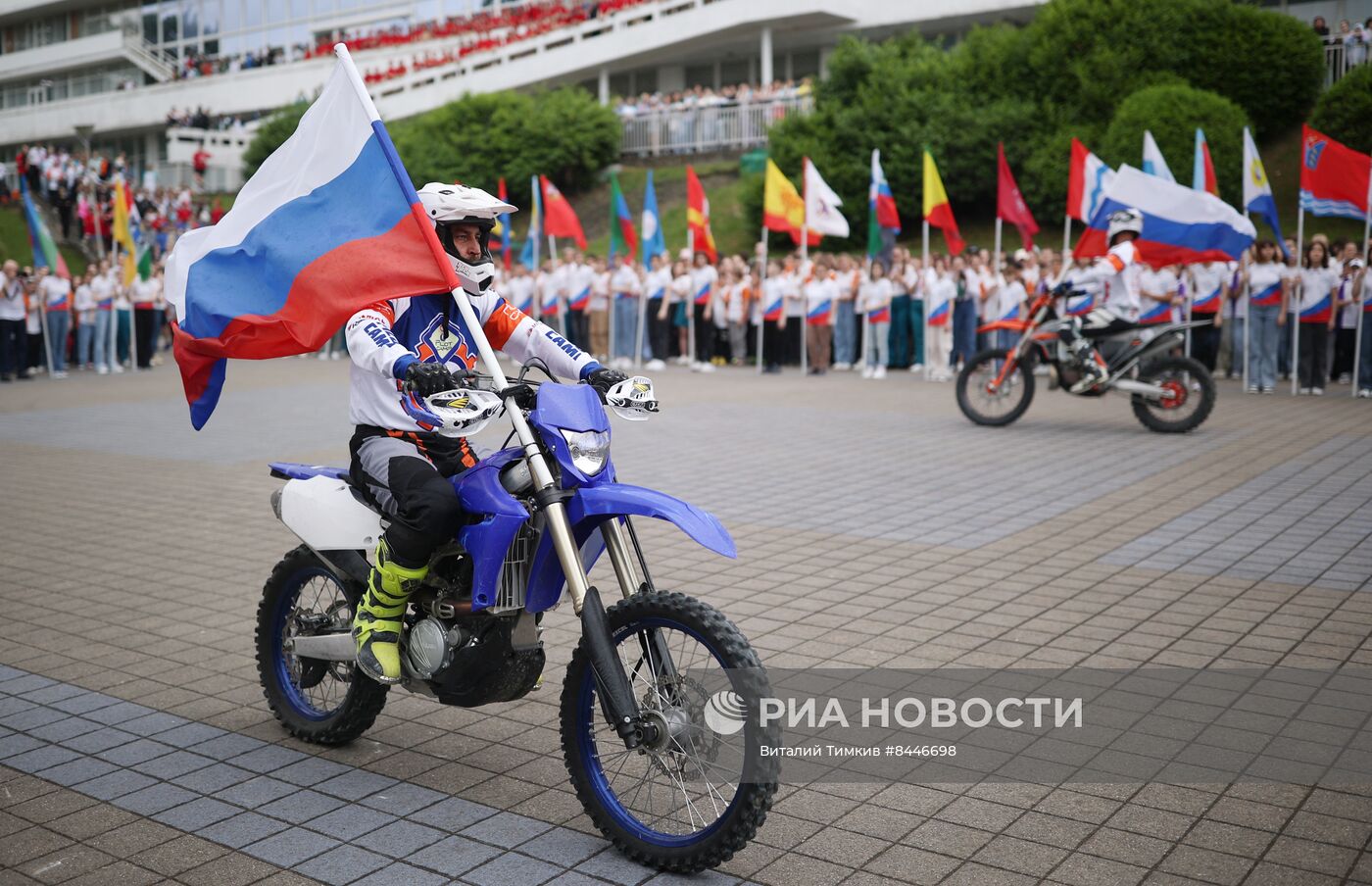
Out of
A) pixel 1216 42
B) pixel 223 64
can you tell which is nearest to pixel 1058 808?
pixel 1216 42

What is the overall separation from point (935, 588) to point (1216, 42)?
24693 millimetres

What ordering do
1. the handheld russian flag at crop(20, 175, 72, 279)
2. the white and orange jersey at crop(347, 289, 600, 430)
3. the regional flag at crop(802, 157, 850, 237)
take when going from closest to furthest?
the white and orange jersey at crop(347, 289, 600, 430), the regional flag at crop(802, 157, 850, 237), the handheld russian flag at crop(20, 175, 72, 279)

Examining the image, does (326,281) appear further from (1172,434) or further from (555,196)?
(555,196)

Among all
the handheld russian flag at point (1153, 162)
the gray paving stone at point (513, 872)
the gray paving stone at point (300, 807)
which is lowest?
the gray paving stone at point (300, 807)

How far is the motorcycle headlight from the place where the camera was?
154 inches

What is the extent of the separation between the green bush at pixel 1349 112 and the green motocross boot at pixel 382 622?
79.0 ft

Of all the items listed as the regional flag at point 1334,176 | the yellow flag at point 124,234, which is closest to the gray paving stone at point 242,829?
the regional flag at point 1334,176

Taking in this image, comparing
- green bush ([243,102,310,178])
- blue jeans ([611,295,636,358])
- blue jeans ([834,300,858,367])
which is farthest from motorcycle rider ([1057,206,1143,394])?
green bush ([243,102,310,178])

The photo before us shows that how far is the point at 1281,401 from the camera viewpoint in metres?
15.8

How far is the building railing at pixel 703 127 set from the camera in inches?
1490

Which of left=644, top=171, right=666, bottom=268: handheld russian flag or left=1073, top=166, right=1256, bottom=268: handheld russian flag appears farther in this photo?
left=644, top=171, right=666, bottom=268: handheld russian flag

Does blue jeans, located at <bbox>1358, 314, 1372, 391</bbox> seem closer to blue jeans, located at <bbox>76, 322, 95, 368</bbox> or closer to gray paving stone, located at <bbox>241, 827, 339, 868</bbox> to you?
gray paving stone, located at <bbox>241, 827, 339, 868</bbox>

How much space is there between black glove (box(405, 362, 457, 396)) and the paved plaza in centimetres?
142

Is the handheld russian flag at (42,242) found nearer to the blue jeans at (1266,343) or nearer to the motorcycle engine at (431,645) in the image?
the blue jeans at (1266,343)
